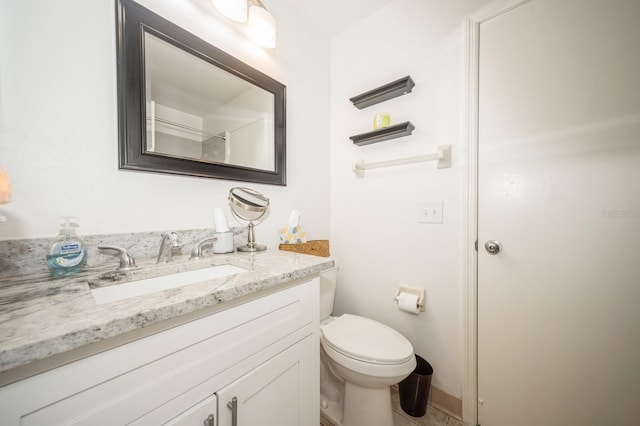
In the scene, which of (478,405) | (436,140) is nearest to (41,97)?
(436,140)

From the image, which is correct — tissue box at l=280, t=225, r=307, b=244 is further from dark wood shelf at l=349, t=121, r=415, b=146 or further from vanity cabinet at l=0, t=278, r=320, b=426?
dark wood shelf at l=349, t=121, r=415, b=146

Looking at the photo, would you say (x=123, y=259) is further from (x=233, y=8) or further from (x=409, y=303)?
(x=409, y=303)

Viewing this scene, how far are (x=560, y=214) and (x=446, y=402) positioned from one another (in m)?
1.13

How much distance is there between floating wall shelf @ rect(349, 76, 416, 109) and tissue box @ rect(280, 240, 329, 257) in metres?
1.00

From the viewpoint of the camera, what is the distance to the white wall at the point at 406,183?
1.17 m

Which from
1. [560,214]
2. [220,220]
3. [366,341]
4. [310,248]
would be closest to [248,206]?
[220,220]

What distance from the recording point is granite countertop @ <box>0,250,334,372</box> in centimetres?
32

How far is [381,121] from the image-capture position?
1.35m

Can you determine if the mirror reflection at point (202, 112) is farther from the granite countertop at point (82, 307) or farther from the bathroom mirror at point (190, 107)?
the granite countertop at point (82, 307)

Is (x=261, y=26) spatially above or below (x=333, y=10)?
below

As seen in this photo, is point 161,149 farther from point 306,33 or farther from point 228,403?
point 306,33

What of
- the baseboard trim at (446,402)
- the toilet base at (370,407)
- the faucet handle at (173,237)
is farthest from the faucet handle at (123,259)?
the baseboard trim at (446,402)

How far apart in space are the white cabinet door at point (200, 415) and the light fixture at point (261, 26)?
1542mm

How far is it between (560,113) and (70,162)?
1.92m
